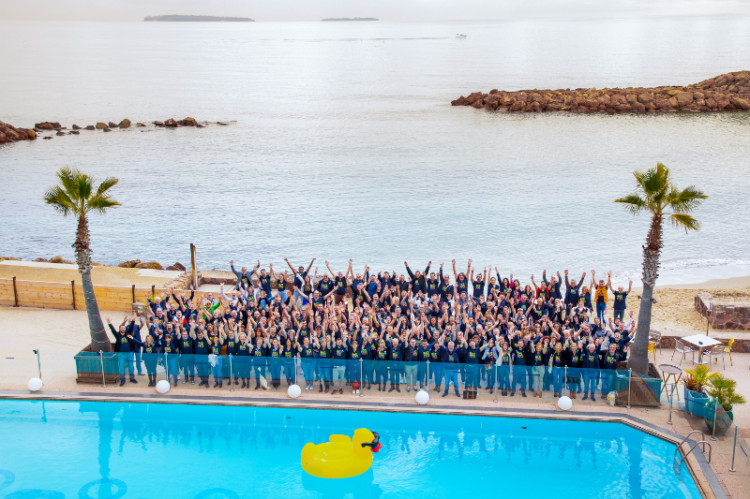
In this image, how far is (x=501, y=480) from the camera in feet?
44.9

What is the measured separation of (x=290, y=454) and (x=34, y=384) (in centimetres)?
631

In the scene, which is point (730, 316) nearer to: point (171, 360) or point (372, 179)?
point (171, 360)

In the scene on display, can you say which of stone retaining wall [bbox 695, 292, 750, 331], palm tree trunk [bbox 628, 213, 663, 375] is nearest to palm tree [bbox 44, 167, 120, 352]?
palm tree trunk [bbox 628, 213, 663, 375]

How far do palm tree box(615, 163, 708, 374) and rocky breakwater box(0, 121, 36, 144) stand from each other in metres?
67.3

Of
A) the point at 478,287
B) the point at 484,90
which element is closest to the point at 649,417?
the point at 478,287

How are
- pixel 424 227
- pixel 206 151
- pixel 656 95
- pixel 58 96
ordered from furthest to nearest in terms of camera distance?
pixel 58 96 → pixel 656 95 → pixel 206 151 → pixel 424 227

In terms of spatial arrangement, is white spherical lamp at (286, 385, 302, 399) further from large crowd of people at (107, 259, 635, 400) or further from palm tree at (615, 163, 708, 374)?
palm tree at (615, 163, 708, 374)

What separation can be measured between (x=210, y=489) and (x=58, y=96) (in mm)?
107597

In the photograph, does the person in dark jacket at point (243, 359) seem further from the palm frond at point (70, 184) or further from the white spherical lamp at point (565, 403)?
the white spherical lamp at point (565, 403)

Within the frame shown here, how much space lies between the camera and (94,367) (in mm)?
16484

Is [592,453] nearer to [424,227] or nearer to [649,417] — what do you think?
[649,417]

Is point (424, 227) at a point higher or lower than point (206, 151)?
lower

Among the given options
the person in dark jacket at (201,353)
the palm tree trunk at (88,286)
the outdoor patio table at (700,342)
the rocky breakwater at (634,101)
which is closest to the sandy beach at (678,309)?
the outdoor patio table at (700,342)

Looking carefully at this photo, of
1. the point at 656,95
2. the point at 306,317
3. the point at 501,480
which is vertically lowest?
the point at 501,480
